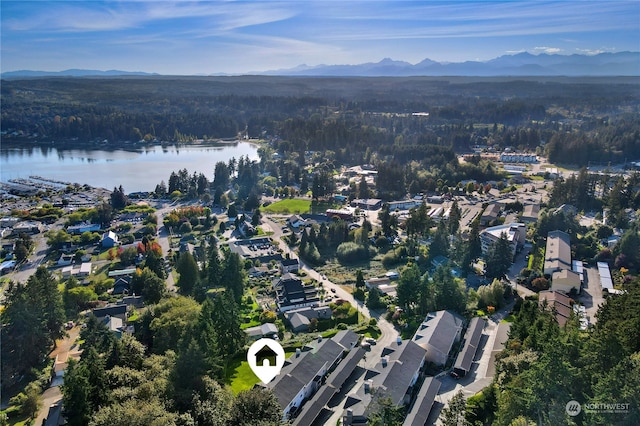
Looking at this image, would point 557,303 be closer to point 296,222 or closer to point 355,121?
point 296,222

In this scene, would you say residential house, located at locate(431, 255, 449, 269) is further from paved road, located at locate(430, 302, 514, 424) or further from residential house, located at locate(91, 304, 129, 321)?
residential house, located at locate(91, 304, 129, 321)

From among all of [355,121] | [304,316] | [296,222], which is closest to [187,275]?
[304,316]

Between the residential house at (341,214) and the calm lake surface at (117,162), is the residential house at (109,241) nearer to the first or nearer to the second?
the residential house at (341,214)

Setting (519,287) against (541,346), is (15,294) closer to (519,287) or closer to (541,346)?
(541,346)

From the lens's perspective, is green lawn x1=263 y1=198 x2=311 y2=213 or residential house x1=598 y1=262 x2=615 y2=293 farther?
green lawn x1=263 y1=198 x2=311 y2=213

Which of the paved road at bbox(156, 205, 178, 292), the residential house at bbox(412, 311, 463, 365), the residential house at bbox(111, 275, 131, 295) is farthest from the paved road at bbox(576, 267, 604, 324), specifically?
the residential house at bbox(111, 275, 131, 295)

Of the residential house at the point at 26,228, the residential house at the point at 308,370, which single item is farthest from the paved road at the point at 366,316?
the residential house at the point at 26,228
